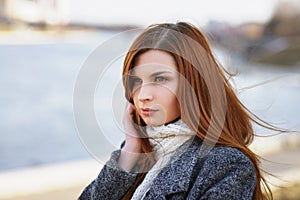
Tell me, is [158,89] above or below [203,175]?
above

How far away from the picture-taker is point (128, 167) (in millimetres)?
1486

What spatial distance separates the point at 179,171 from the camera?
136 cm

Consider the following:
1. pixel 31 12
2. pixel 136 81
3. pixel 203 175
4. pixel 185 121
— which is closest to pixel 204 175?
pixel 203 175

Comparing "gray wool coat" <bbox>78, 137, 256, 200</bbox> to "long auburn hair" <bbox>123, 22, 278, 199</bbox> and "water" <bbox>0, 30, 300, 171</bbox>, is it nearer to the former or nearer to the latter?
"long auburn hair" <bbox>123, 22, 278, 199</bbox>

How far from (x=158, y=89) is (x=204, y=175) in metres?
0.21

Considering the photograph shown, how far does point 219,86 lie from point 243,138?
5.5 inches

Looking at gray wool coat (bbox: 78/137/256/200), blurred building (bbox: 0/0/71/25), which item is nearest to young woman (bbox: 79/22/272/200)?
gray wool coat (bbox: 78/137/256/200)

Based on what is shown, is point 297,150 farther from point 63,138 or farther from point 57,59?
point 57,59

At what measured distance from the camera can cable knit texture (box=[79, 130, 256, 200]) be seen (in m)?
1.31

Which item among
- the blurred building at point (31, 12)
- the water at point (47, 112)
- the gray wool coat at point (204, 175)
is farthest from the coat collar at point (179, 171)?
the blurred building at point (31, 12)

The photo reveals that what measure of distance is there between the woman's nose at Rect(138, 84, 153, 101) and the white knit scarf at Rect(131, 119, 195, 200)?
79 millimetres

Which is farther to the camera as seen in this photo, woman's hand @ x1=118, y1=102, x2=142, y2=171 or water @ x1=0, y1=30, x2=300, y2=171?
water @ x1=0, y1=30, x2=300, y2=171

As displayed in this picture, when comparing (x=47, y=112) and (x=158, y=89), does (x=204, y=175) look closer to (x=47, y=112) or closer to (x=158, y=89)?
(x=158, y=89)

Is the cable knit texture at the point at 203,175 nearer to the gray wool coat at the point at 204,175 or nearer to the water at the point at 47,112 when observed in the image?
the gray wool coat at the point at 204,175
